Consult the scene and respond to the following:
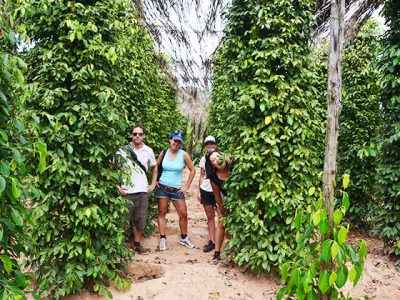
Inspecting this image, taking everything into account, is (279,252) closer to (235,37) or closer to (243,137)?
(243,137)

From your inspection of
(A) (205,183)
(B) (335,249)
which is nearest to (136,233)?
(A) (205,183)

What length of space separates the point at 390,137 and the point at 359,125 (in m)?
1.88

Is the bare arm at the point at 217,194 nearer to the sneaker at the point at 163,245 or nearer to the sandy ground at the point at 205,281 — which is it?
the sandy ground at the point at 205,281

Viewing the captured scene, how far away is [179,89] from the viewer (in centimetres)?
1202

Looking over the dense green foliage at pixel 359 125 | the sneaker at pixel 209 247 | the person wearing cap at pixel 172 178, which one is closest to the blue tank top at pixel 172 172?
the person wearing cap at pixel 172 178

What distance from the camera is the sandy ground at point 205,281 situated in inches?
161

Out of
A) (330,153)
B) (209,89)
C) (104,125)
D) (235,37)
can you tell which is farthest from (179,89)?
(330,153)

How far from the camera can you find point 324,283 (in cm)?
225

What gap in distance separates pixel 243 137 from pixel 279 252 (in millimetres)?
1346

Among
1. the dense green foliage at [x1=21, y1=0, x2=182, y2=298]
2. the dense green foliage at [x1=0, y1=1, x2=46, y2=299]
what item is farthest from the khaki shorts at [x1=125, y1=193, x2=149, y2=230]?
the dense green foliage at [x1=0, y1=1, x2=46, y2=299]

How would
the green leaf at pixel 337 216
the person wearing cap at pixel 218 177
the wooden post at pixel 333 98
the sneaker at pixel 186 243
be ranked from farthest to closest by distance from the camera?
the sneaker at pixel 186 243, the person wearing cap at pixel 218 177, the wooden post at pixel 333 98, the green leaf at pixel 337 216

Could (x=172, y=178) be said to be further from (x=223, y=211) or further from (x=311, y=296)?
(x=311, y=296)

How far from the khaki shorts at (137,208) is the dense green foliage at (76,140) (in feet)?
3.22

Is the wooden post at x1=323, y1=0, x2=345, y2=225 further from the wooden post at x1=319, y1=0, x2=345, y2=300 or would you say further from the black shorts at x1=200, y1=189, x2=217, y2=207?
the black shorts at x1=200, y1=189, x2=217, y2=207
